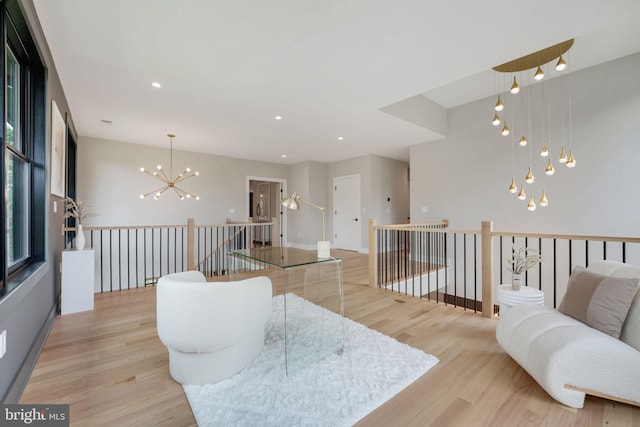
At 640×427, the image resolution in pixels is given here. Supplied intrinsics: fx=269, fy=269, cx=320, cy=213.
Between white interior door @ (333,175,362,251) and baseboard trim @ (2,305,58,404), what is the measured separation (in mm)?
5859

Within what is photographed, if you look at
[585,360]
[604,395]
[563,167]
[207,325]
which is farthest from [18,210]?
[563,167]

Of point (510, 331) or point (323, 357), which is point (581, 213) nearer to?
point (510, 331)

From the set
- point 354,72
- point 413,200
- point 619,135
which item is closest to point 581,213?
point 619,135

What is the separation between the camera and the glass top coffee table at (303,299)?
2.05 meters

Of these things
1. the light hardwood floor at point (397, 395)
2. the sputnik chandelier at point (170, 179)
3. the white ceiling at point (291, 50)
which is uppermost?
the white ceiling at point (291, 50)

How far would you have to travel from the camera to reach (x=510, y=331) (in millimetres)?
2033

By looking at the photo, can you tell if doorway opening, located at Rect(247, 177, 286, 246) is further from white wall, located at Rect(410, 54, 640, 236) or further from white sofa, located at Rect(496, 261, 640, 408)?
white sofa, located at Rect(496, 261, 640, 408)

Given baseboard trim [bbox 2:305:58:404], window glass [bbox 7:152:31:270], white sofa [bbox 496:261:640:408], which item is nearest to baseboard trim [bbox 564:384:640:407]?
white sofa [bbox 496:261:640:408]

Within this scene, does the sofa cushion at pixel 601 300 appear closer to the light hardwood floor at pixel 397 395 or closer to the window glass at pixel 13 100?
the light hardwood floor at pixel 397 395

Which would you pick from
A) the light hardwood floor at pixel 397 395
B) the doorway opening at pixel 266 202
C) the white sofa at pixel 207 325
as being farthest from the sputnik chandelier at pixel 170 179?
the white sofa at pixel 207 325

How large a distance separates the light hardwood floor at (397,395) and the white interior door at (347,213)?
4.35 m

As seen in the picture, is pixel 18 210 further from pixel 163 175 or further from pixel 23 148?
pixel 163 175

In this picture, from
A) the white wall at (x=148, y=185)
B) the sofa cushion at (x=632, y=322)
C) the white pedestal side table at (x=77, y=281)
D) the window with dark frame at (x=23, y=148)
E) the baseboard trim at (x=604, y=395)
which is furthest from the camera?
the white wall at (x=148, y=185)

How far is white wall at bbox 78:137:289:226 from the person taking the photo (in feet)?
18.0
